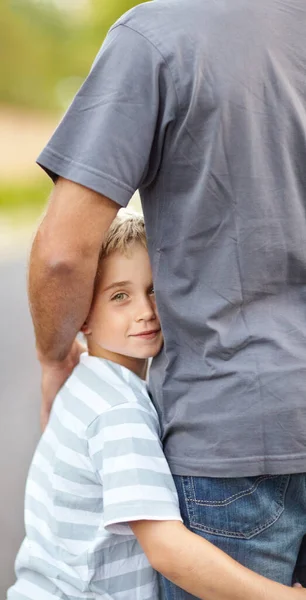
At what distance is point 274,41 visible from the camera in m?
1.58

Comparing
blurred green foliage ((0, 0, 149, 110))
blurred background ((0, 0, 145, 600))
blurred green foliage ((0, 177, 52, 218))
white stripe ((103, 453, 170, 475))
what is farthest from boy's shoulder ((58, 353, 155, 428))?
blurred green foliage ((0, 0, 149, 110))

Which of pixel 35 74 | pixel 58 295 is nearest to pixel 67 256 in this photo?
pixel 58 295

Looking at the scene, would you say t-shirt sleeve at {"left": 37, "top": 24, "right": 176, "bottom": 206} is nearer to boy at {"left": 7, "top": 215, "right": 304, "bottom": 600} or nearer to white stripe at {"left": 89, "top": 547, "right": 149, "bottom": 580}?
boy at {"left": 7, "top": 215, "right": 304, "bottom": 600}

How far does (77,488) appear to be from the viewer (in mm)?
1800

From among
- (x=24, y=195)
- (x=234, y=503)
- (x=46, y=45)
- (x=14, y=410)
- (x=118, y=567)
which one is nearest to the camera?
(x=234, y=503)

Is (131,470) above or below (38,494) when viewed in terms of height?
above

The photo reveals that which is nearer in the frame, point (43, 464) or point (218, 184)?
point (218, 184)

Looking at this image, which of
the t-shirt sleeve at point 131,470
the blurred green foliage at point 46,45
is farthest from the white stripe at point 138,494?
the blurred green foliage at point 46,45

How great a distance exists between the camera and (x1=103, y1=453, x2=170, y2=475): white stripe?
Result: 1643 mm

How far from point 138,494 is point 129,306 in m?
0.40

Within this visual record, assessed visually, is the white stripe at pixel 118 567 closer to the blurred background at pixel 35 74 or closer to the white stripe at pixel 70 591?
the white stripe at pixel 70 591

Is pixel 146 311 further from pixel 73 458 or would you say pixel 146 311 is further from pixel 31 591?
pixel 31 591

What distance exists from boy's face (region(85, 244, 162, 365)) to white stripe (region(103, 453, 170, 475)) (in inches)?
9.4

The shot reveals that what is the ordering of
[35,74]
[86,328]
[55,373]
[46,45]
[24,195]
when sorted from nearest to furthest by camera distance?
[86,328], [55,373], [24,195], [46,45], [35,74]
